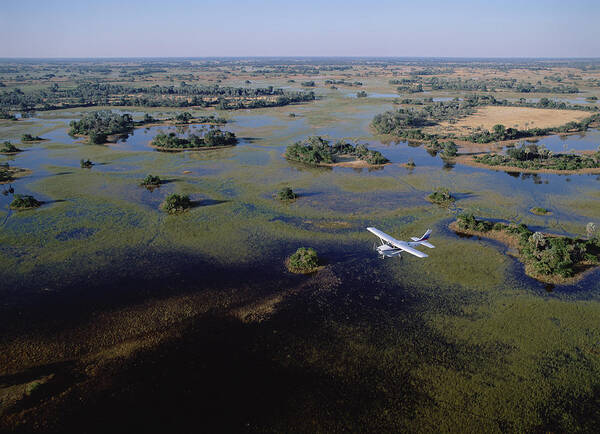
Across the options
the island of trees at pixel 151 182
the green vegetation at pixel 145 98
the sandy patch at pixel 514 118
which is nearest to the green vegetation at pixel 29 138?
the island of trees at pixel 151 182

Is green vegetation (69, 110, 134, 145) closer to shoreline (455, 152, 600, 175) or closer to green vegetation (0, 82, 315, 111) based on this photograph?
green vegetation (0, 82, 315, 111)

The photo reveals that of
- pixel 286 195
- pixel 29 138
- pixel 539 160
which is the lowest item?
pixel 286 195

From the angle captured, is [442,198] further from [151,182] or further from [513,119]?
[513,119]

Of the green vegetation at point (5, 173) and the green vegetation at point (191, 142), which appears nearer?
the green vegetation at point (5, 173)

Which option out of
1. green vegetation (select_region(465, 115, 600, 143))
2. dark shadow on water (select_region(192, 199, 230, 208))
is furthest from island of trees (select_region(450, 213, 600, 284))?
green vegetation (select_region(465, 115, 600, 143))

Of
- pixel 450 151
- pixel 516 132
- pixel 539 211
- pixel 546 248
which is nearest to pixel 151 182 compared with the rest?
pixel 546 248

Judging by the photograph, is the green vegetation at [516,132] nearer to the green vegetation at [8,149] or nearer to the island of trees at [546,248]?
the island of trees at [546,248]

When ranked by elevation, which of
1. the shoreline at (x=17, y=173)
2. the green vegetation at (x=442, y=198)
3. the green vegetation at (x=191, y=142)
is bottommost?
the green vegetation at (x=442, y=198)
